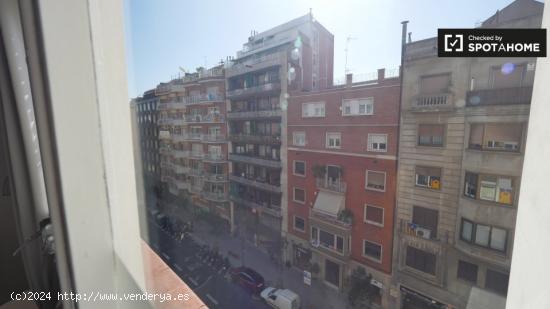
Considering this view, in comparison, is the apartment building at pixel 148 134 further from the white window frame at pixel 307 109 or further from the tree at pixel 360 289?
the tree at pixel 360 289

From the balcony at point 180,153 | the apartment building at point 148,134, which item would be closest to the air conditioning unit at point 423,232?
the balcony at point 180,153

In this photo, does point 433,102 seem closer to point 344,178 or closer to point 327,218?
point 344,178

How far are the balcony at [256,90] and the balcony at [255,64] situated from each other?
5cm

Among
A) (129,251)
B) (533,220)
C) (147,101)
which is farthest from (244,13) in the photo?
(129,251)

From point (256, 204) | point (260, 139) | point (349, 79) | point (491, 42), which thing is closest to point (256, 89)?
point (260, 139)

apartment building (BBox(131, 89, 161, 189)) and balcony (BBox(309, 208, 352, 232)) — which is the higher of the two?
apartment building (BBox(131, 89, 161, 189))

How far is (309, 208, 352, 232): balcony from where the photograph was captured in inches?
28.2

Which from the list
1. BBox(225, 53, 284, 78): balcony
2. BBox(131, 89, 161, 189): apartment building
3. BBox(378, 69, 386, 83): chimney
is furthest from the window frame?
BBox(131, 89, 161, 189): apartment building

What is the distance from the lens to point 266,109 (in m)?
0.75

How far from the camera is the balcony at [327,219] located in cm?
72

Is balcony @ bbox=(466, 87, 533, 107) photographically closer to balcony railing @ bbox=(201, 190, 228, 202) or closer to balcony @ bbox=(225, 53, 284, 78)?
balcony @ bbox=(225, 53, 284, 78)

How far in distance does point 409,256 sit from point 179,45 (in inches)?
37.2

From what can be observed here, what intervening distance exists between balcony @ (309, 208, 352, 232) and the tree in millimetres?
135

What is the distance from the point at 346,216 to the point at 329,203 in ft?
0.21
